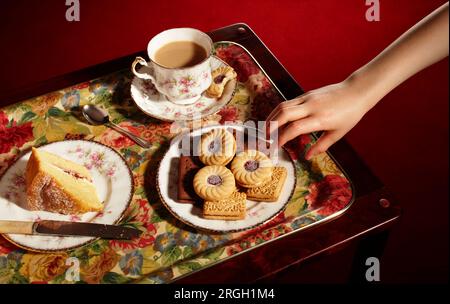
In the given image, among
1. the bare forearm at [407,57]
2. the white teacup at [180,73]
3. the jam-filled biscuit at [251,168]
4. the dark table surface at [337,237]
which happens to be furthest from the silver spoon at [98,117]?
the bare forearm at [407,57]

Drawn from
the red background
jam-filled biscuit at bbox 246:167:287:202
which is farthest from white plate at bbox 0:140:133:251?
the red background

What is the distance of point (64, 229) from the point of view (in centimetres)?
81

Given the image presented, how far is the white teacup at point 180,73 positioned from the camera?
0.97 metres

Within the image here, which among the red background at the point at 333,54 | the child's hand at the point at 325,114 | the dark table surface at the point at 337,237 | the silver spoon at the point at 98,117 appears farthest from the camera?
the red background at the point at 333,54

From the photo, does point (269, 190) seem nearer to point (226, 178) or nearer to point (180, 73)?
point (226, 178)

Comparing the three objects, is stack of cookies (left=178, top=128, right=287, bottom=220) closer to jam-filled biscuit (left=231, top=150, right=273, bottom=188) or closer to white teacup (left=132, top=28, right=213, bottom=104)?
jam-filled biscuit (left=231, top=150, right=273, bottom=188)

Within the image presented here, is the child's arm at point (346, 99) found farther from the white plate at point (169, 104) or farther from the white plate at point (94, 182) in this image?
the white plate at point (94, 182)

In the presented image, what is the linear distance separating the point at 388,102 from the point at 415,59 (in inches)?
33.4

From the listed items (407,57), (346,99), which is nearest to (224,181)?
(346,99)

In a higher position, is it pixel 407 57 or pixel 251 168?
pixel 407 57

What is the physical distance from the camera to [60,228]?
811 millimetres

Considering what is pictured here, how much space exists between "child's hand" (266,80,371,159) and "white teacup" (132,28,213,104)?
0.20 m

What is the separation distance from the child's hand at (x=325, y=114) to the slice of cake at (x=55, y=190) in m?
0.36
